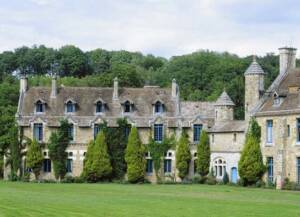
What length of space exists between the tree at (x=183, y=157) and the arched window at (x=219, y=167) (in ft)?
9.84

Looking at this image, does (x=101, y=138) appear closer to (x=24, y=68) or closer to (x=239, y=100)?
(x=239, y=100)

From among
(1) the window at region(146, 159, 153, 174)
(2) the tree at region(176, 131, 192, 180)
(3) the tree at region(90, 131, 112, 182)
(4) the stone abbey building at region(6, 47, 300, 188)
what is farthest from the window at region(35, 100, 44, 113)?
(2) the tree at region(176, 131, 192, 180)

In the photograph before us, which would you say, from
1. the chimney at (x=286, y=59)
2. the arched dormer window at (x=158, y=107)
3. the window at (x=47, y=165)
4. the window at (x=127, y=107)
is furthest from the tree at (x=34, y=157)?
the chimney at (x=286, y=59)

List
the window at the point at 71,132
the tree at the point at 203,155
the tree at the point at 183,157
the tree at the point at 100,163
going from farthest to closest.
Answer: the window at the point at 71,132 < the tree at the point at 183,157 < the tree at the point at 100,163 < the tree at the point at 203,155

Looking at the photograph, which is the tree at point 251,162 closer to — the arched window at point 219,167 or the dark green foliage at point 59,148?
the arched window at point 219,167

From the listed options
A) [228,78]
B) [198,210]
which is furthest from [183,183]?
[228,78]

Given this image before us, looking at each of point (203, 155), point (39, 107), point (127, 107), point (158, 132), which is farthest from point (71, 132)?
point (203, 155)

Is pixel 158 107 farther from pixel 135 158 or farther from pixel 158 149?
pixel 135 158

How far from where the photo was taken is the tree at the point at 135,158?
203 ft

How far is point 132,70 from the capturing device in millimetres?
93625

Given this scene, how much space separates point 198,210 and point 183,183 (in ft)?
101

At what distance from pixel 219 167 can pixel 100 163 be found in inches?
395

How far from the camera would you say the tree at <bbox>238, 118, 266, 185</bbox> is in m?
54.3

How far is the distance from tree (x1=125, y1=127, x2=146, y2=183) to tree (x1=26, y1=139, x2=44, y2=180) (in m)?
7.61
